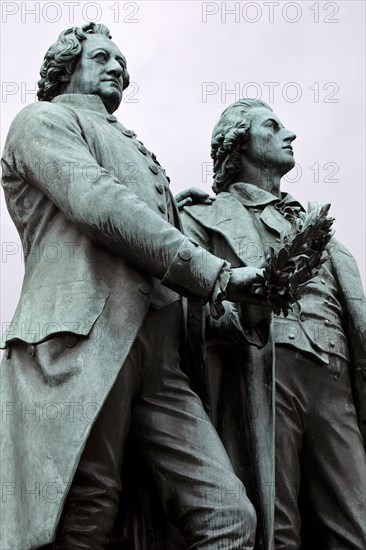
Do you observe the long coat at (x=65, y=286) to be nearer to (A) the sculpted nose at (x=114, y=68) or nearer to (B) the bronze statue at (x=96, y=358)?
(B) the bronze statue at (x=96, y=358)

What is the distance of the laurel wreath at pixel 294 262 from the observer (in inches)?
365

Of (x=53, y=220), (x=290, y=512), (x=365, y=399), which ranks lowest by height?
(x=290, y=512)

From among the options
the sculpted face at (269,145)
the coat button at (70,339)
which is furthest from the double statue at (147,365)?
the sculpted face at (269,145)

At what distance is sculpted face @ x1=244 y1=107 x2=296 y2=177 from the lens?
38.2ft

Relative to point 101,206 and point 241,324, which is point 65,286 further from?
point 241,324

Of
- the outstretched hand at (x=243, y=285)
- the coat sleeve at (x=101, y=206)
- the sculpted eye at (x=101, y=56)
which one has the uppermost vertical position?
the sculpted eye at (x=101, y=56)

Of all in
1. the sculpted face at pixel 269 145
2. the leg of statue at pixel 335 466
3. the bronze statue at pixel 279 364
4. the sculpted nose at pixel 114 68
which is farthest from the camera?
the sculpted face at pixel 269 145

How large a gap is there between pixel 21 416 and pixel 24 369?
0.27 metres

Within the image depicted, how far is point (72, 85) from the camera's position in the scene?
10.6m

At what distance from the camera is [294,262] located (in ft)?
30.5

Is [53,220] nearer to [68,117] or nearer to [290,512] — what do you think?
[68,117]

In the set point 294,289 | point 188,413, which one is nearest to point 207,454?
point 188,413

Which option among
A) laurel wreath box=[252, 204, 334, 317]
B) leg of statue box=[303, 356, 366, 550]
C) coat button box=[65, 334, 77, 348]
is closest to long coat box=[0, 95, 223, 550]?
coat button box=[65, 334, 77, 348]

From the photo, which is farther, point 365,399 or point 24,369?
point 365,399
